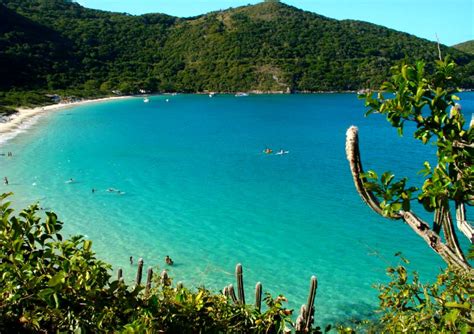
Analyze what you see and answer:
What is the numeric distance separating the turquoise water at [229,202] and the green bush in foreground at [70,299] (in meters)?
3.37

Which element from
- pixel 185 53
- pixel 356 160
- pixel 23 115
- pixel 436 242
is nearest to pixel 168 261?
pixel 356 160

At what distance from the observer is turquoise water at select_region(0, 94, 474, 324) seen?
19.3m

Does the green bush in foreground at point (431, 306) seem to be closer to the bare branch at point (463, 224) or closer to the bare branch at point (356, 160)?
the bare branch at point (463, 224)

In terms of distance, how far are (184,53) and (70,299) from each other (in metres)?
176

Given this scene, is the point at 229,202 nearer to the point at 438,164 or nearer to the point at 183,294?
the point at 183,294

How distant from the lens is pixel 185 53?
17238 cm

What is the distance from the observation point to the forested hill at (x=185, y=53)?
12000 cm

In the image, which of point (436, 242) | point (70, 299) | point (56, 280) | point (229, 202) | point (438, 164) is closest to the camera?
point (56, 280)

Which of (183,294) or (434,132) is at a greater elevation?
(434,132)

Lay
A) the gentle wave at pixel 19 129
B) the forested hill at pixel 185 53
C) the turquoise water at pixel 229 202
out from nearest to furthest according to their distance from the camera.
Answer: the turquoise water at pixel 229 202 < the gentle wave at pixel 19 129 < the forested hill at pixel 185 53

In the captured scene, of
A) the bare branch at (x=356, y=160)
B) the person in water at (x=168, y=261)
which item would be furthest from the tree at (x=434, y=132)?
the person in water at (x=168, y=261)

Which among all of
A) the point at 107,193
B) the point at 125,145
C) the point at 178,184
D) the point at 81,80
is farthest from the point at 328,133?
the point at 81,80

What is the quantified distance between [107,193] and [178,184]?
6.27 m

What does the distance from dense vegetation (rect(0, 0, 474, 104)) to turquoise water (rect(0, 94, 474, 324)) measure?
6108cm
